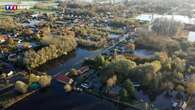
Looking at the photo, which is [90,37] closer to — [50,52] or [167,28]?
A: [50,52]

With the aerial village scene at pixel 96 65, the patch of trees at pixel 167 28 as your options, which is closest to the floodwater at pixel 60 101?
the aerial village scene at pixel 96 65

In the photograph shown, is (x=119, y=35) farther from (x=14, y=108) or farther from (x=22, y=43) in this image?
(x=14, y=108)

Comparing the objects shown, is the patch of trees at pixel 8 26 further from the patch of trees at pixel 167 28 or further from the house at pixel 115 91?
the house at pixel 115 91

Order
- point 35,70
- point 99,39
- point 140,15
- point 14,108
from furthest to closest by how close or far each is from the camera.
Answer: point 140,15, point 99,39, point 35,70, point 14,108

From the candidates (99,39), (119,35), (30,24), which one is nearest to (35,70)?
(99,39)

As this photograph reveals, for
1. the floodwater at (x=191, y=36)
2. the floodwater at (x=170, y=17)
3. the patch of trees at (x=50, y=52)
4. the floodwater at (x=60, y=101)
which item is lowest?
the floodwater at (x=60, y=101)

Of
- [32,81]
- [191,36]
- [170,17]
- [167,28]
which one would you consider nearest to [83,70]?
[32,81]

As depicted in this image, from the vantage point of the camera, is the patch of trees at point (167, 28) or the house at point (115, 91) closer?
the house at point (115, 91)

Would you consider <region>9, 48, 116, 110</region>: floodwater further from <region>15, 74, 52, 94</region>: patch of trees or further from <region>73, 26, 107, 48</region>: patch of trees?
<region>73, 26, 107, 48</region>: patch of trees

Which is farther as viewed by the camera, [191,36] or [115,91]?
[191,36]
